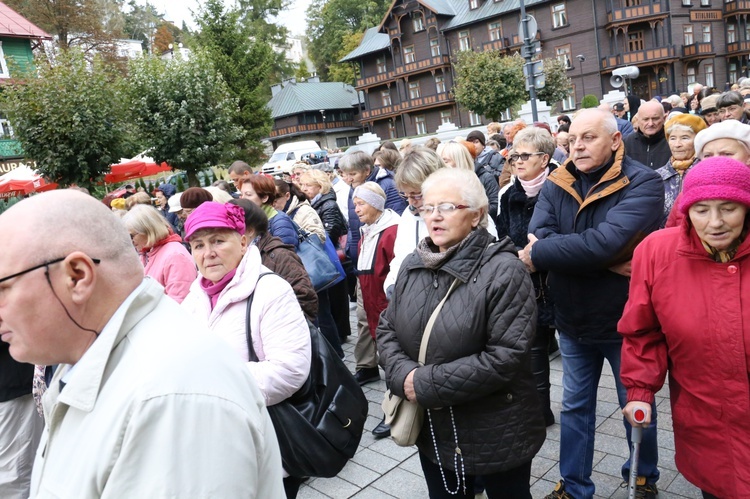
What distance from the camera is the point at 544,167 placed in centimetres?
403

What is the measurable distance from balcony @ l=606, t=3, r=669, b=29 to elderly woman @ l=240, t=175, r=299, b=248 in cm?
3858

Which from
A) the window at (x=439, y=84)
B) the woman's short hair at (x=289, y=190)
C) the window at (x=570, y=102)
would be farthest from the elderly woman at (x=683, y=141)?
the window at (x=439, y=84)

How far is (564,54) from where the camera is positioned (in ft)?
131

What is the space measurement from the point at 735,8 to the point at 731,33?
189cm

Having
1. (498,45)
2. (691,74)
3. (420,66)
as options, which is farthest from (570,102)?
(420,66)

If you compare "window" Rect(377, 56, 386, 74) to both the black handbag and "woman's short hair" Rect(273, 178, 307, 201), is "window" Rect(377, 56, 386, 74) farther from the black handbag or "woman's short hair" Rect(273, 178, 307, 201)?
the black handbag

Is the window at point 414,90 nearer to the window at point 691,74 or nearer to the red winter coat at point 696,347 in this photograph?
the window at point 691,74

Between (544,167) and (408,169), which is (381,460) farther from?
(544,167)

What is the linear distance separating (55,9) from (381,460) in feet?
135

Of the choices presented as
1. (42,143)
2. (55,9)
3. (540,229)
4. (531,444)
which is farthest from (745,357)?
(55,9)

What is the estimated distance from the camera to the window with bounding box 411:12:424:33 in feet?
147

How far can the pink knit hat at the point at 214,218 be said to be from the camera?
306 cm

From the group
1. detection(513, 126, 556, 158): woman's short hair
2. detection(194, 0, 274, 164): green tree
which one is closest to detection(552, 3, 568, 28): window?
detection(194, 0, 274, 164): green tree

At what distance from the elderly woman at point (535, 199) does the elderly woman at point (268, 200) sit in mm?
1946
